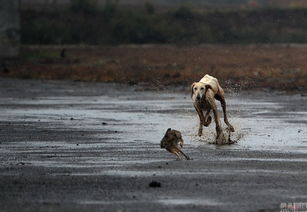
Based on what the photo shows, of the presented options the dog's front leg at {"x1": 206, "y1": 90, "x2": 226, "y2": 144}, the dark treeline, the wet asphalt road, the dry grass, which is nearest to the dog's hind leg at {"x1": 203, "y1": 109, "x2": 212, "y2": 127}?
the wet asphalt road

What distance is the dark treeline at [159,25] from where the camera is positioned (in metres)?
82.2

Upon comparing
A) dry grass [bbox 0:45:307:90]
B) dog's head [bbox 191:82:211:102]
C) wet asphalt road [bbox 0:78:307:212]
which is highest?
dog's head [bbox 191:82:211:102]

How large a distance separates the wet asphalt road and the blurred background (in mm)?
11153

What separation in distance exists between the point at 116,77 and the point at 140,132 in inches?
955

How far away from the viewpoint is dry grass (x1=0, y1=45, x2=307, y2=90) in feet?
144

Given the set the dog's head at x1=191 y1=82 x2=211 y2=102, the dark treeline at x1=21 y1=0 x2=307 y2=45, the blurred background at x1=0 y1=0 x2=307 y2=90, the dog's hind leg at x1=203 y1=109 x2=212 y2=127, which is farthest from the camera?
the dark treeline at x1=21 y1=0 x2=307 y2=45

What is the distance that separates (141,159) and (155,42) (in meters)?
66.6

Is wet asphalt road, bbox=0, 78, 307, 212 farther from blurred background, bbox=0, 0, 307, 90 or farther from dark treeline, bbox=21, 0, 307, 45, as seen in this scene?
dark treeline, bbox=21, 0, 307, 45

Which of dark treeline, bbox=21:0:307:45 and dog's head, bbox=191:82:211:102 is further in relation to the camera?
dark treeline, bbox=21:0:307:45

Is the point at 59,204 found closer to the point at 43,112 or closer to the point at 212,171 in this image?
the point at 212,171

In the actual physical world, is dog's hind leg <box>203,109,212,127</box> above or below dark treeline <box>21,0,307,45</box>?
above

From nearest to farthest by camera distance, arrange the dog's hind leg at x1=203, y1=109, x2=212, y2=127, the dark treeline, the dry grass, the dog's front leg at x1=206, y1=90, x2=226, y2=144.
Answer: the dog's front leg at x1=206, y1=90, x2=226, y2=144
the dog's hind leg at x1=203, y1=109, x2=212, y2=127
the dry grass
the dark treeline

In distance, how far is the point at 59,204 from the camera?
12.9 meters

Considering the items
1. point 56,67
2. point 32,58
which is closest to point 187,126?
point 56,67
